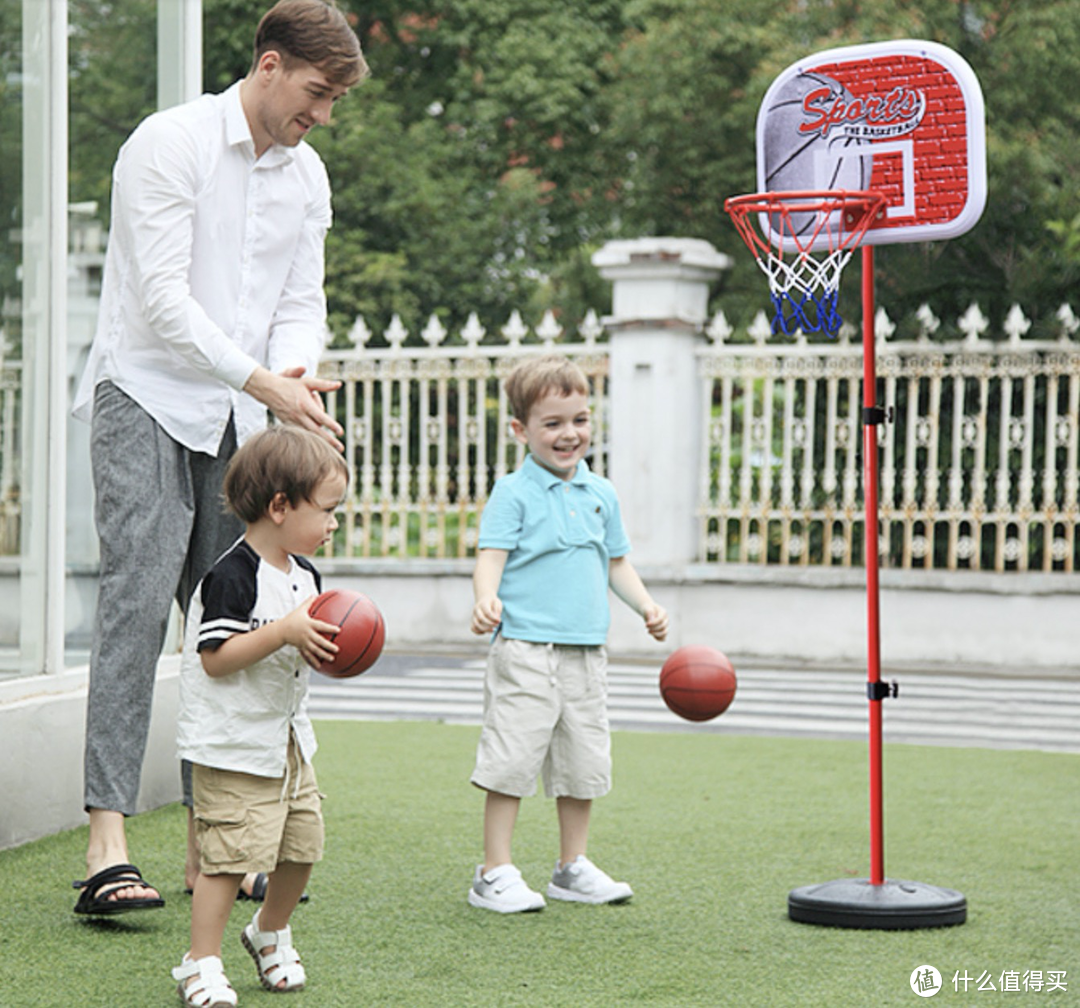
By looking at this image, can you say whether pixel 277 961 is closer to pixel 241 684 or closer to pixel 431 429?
pixel 241 684

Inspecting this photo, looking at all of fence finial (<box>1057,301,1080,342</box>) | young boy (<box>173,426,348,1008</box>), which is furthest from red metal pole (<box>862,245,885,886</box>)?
fence finial (<box>1057,301,1080,342</box>)

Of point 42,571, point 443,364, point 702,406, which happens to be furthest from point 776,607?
point 42,571

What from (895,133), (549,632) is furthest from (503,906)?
(895,133)

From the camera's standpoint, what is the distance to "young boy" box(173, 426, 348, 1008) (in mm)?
2963

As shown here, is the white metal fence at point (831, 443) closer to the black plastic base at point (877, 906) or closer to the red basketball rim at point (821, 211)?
the red basketball rim at point (821, 211)

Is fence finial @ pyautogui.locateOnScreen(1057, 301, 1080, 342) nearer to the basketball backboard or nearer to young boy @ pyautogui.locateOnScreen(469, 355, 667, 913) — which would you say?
the basketball backboard

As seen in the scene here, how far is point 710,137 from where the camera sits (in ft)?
55.2

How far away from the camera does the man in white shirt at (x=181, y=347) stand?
141 inches

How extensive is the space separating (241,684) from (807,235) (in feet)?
6.41

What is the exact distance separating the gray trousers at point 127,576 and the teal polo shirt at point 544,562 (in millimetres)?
790

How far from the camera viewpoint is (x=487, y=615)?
3.81 m

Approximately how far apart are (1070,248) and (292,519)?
29.5 ft

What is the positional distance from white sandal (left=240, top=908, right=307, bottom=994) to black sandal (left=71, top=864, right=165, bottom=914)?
1.44 ft

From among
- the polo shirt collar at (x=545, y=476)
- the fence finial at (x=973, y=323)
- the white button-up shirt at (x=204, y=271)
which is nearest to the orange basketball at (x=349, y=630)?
the white button-up shirt at (x=204, y=271)
